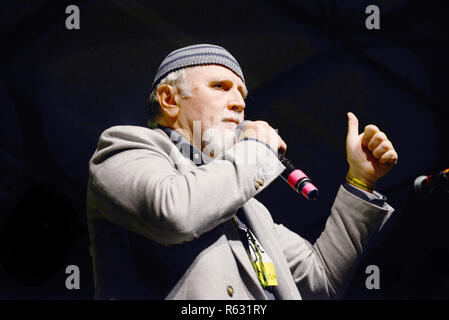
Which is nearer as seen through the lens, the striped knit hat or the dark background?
the striped knit hat

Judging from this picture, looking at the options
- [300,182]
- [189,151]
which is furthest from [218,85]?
[300,182]

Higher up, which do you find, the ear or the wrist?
the ear

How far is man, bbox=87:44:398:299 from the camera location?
1.11 metres

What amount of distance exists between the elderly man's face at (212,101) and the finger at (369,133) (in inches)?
15.9

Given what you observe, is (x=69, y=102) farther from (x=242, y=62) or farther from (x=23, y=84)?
(x=242, y=62)

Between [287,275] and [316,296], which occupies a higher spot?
[287,275]

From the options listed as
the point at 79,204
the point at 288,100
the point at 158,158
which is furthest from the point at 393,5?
the point at 79,204

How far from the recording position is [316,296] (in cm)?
160

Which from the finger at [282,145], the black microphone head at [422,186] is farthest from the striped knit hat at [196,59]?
the black microphone head at [422,186]

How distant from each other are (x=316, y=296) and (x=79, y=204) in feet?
3.25

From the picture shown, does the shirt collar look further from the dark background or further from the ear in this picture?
the dark background

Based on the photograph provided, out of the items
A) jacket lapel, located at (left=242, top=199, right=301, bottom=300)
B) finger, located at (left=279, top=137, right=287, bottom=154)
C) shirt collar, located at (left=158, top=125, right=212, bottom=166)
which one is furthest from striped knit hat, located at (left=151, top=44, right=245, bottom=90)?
jacket lapel, located at (left=242, top=199, right=301, bottom=300)

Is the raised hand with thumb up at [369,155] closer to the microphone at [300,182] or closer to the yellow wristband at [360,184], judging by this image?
the yellow wristband at [360,184]

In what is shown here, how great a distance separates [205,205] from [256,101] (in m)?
1.09
